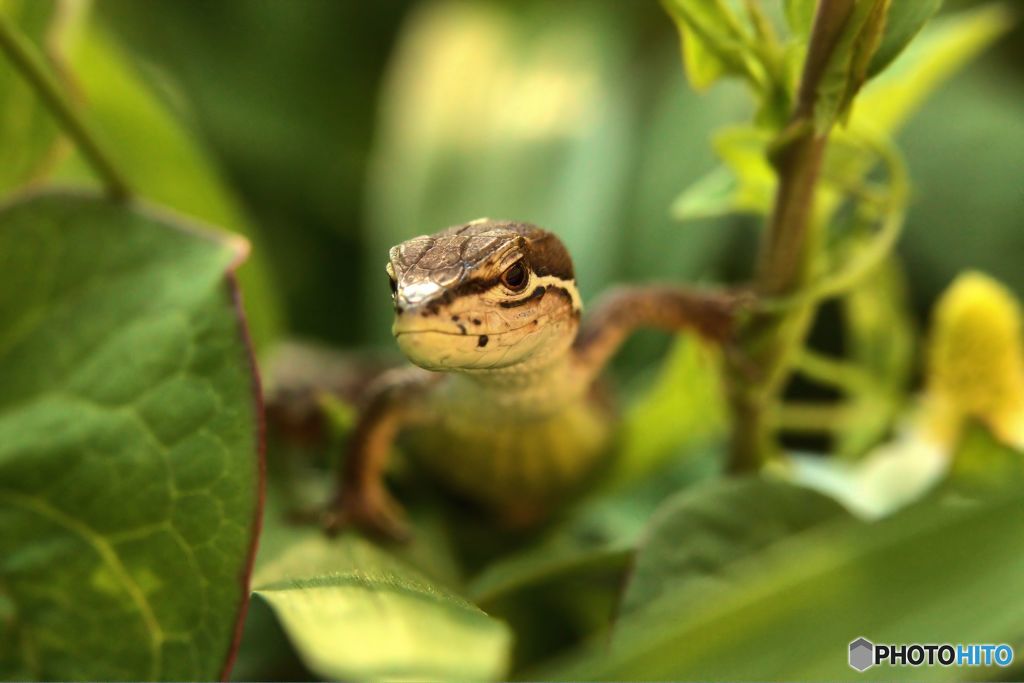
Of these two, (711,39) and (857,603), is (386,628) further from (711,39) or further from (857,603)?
(711,39)

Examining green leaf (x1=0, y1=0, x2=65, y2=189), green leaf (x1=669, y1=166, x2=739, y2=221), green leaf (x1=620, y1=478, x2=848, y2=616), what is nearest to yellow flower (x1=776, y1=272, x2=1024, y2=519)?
green leaf (x1=620, y1=478, x2=848, y2=616)

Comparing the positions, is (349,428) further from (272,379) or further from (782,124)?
(782,124)

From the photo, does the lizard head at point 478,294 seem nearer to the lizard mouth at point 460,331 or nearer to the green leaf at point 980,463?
the lizard mouth at point 460,331

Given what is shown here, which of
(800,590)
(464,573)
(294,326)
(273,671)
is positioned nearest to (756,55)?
(800,590)

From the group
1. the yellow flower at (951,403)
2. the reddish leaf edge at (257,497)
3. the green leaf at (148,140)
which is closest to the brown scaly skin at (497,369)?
the reddish leaf edge at (257,497)

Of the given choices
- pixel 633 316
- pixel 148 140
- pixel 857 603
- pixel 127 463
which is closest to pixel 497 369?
pixel 633 316
